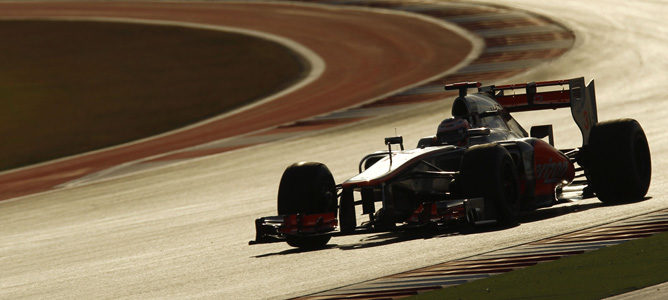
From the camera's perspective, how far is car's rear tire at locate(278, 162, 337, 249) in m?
12.0

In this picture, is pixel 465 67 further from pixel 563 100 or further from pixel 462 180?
pixel 462 180

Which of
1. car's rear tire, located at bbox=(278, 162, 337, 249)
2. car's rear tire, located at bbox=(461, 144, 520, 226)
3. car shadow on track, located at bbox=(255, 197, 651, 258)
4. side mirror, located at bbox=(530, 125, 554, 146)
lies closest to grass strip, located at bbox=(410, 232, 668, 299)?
car's rear tire, located at bbox=(461, 144, 520, 226)

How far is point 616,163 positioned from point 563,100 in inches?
92.8

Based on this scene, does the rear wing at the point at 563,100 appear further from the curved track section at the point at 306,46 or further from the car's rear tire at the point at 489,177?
the curved track section at the point at 306,46

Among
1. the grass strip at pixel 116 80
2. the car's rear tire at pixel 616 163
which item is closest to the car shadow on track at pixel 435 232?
the car's rear tire at pixel 616 163

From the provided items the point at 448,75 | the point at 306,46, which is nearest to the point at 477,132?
the point at 448,75

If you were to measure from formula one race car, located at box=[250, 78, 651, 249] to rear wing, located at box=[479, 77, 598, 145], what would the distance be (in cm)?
108

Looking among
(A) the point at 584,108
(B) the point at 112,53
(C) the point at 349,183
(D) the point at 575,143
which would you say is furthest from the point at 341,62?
(C) the point at 349,183

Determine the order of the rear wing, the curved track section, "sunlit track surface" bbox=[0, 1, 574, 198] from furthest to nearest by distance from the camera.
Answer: the curved track section
"sunlit track surface" bbox=[0, 1, 574, 198]
the rear wing

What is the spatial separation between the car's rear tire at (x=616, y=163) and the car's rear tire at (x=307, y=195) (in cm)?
304

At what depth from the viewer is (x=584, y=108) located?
48.0ft

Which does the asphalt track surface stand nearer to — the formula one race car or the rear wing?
the formula one race car

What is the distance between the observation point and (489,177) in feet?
36.9

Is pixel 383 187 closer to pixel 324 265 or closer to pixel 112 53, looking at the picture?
pixel 324 265
